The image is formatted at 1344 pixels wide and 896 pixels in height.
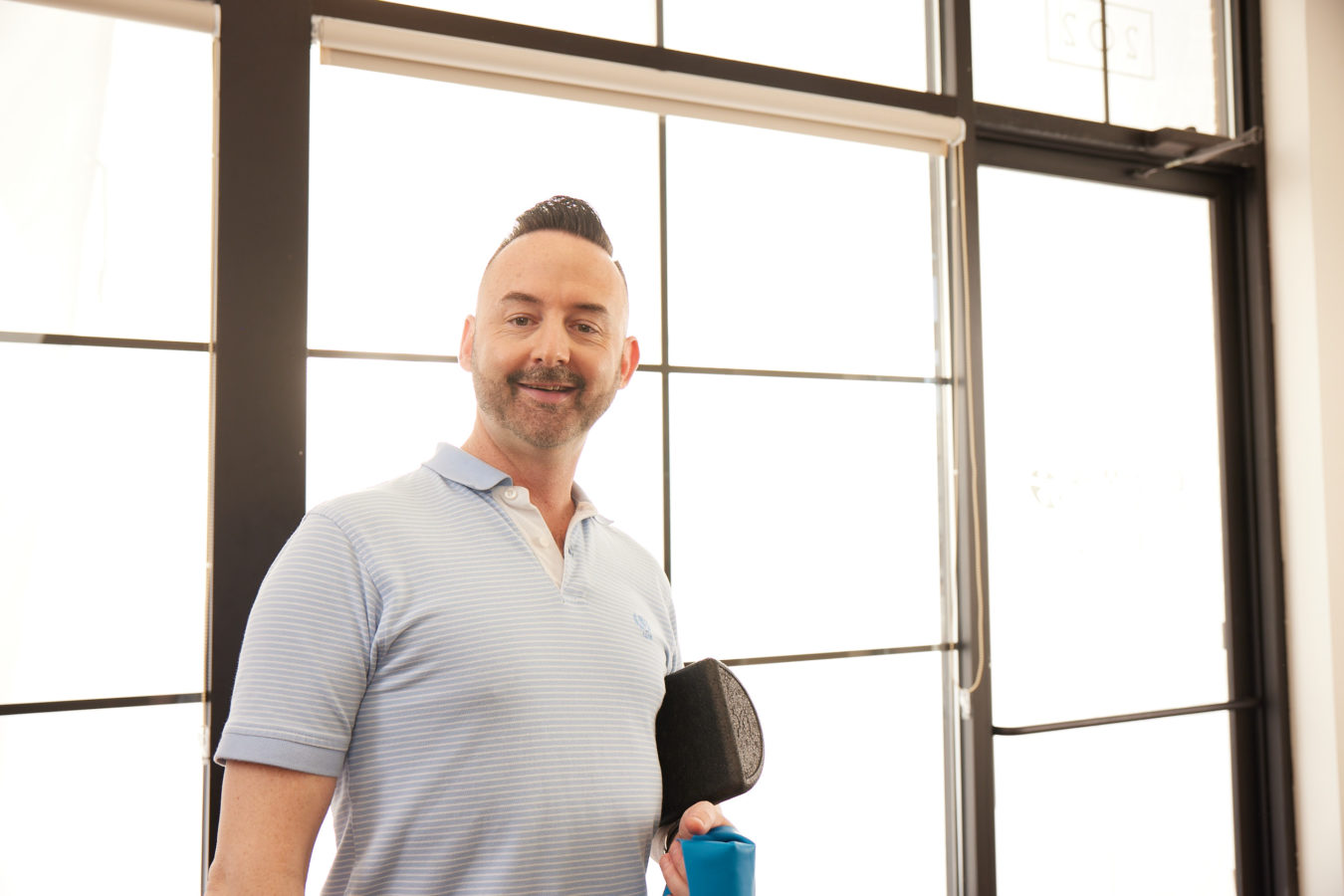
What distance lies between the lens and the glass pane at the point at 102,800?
136 cm

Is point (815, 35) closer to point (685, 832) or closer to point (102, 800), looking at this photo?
point (685, 832)

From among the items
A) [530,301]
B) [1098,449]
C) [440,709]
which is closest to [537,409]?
[530,301]

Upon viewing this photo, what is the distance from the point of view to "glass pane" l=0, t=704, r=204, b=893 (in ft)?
4.47

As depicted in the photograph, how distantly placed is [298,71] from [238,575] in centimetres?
82

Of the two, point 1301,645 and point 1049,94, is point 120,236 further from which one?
point 1301,645

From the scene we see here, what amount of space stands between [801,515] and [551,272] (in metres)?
0.88

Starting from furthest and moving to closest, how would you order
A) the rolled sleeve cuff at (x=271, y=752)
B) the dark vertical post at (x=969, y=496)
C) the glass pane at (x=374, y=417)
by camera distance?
the dark vertical post at (x=969, y=496) < the glass pane at (x=374, y=417) < the rolled sleeve cuff at (x=271, y=752)

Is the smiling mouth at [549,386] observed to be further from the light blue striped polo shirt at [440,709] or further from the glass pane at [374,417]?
the glass pane at [374,417]

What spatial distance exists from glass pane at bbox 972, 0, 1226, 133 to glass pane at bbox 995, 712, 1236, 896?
1510 mm

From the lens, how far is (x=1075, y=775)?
7.09 feet

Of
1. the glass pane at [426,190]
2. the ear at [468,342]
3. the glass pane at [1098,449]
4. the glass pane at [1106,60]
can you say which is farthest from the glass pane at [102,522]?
the glass pane at [1106,60]

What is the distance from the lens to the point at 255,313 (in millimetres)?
1456

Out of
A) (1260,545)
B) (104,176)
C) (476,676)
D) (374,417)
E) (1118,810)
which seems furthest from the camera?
(1260,545)

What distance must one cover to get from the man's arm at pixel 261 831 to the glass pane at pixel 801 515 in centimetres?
85
